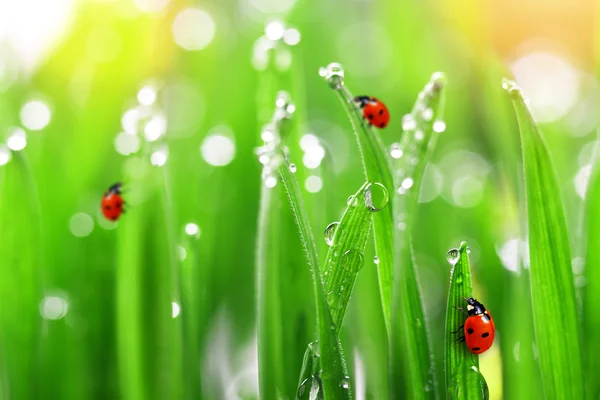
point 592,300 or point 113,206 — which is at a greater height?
point 113,206

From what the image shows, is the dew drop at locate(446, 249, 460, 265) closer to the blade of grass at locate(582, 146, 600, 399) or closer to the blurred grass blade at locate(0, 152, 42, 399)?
the blade of grass at locate(582, 146, 600, 399)

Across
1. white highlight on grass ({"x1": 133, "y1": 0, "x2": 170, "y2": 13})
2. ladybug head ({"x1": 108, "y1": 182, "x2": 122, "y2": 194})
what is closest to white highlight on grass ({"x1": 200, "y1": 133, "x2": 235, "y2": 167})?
ladybug head ({"x1": 108, "y1": 182, "x2": 122, "y2": 194})

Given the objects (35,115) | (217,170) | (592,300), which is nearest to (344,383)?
(592,300)

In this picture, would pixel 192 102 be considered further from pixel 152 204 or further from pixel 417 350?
pixel 417 350

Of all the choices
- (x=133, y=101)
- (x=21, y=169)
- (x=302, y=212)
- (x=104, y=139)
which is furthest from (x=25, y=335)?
(x=133, y=101)

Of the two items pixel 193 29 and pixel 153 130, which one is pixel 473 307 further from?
pixel 193 29

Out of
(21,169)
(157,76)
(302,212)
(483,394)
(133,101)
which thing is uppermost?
(157,76)
